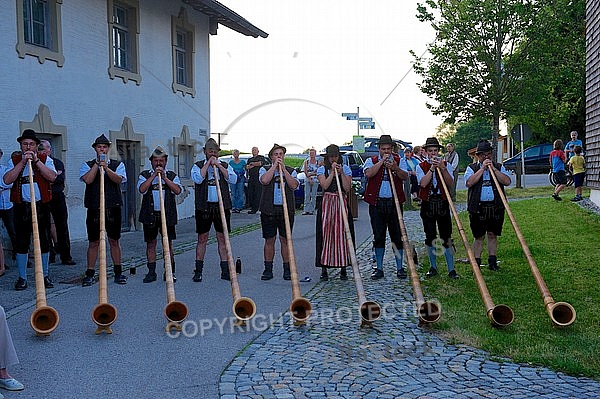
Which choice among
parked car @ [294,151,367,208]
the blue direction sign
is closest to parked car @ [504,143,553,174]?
parked car @ [294,151,367,208]

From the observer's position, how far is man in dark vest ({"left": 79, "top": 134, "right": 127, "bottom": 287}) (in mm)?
8547

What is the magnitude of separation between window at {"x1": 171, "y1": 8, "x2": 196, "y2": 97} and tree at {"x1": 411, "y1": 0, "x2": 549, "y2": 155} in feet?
31.4

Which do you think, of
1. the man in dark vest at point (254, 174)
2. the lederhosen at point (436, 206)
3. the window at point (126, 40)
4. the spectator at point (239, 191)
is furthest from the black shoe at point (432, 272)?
the spectator at point (239, 191)

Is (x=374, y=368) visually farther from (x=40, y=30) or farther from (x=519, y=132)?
(x=519, y=132)

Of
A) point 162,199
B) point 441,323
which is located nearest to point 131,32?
point 162,199

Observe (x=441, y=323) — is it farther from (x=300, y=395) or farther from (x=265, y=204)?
(x=265, y=204)

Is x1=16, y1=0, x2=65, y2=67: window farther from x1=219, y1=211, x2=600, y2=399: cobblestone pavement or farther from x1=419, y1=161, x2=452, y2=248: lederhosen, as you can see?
x1=219, y1=211, x2=600, y2=399: cobblestone pavement

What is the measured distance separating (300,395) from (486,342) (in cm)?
197

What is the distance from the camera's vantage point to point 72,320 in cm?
703

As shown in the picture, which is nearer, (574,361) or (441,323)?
(574,361)

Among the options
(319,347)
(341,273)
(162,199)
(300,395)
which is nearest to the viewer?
(300,395)

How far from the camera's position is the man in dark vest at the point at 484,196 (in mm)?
8807

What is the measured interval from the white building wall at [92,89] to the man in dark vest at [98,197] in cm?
321

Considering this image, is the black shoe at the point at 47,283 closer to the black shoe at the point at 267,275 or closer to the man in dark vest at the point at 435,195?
the black shoe at the point at 267,275
